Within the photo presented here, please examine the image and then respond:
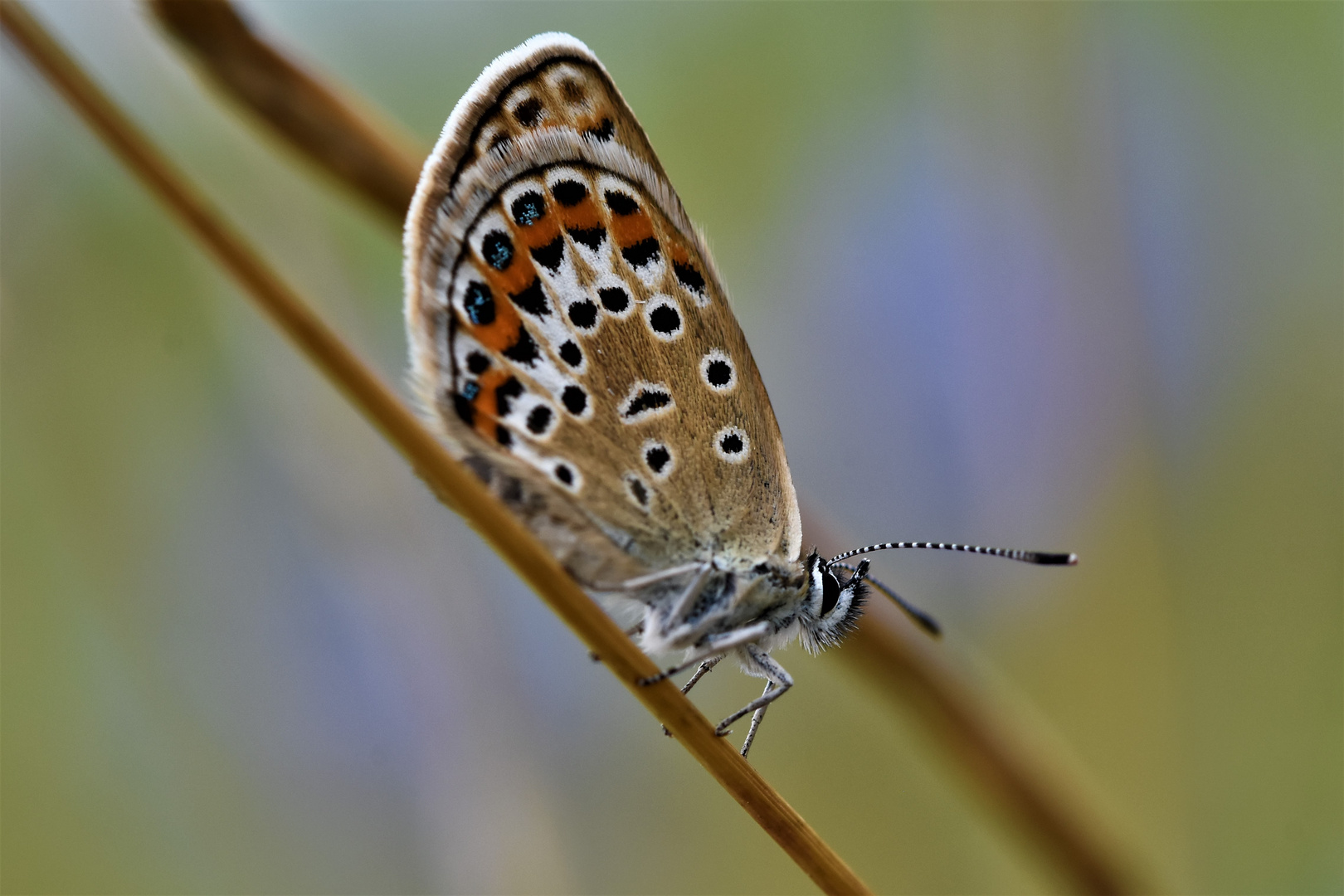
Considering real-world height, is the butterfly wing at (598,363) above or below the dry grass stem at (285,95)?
below

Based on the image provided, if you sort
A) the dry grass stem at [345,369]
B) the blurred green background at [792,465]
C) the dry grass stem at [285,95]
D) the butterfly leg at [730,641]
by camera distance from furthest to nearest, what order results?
the blurred green background at [792,465], the butterfly leg at [730,641], the dry grass stem at [285,95], the dry grass stem at [345,369]

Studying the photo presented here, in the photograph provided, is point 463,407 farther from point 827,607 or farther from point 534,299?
point 827,607

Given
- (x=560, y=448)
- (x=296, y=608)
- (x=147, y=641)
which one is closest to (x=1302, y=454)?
(x=560, y=448)

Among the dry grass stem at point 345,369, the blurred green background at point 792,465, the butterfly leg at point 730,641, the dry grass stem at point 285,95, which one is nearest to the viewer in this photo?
the dry grass stem at point 345,369

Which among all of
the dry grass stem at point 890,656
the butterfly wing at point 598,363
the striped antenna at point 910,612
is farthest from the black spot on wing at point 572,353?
the striped antenna at point 910,612

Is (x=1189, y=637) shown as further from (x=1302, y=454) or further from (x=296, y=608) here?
(x=296, y=608)

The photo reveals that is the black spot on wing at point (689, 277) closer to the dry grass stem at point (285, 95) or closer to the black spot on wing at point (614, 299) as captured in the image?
the black spot on wing at point (614, 299)
